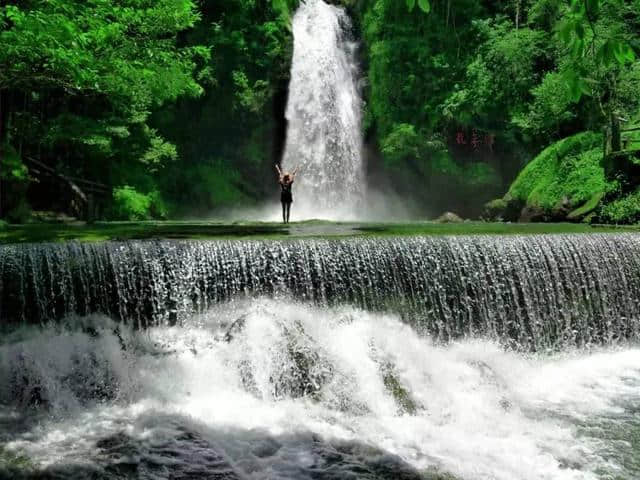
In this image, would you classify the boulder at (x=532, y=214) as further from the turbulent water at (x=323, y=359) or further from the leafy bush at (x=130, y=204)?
the leafy bush at (x=130, y=204)

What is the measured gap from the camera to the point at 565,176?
15.9 metres

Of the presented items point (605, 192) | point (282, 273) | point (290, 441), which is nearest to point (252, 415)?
point (290, 441)

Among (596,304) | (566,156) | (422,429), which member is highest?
(566,156)

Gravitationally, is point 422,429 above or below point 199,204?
below

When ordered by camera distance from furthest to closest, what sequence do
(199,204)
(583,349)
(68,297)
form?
(199,204)
(583,349)
(68,297)

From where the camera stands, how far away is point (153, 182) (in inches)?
722

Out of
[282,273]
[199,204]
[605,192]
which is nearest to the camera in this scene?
[282,273]

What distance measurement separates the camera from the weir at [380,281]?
24.0ft

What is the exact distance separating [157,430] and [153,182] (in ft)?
45.2

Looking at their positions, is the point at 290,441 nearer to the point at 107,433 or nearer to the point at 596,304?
the point at 107,433

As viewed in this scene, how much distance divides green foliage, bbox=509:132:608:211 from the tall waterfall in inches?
251

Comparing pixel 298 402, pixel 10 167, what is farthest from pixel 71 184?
pixel 298 402

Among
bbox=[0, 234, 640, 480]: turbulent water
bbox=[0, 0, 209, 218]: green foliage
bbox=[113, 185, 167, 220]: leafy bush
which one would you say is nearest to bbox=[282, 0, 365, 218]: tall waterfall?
bbox=[0, 0, 209, 218]: green foliage

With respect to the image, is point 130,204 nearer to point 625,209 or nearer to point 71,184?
point 71,184
